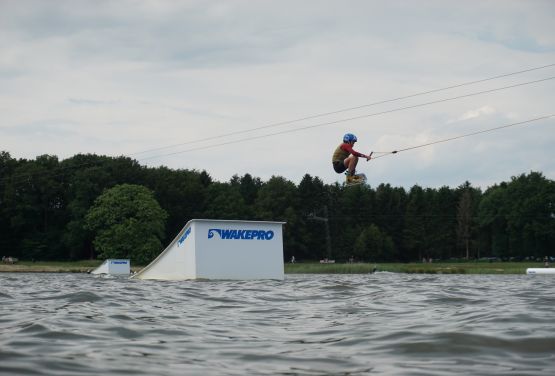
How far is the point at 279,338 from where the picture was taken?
6.70 m

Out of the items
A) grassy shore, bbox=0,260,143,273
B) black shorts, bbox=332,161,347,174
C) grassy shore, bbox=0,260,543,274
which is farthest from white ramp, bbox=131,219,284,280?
grassy shore, bbox=0,260,143,273

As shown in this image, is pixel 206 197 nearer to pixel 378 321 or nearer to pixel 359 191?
pixel 359 191

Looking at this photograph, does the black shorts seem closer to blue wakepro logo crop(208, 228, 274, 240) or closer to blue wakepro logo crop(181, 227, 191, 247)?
blue wakepro logo crop(208, 228, 274, 240)

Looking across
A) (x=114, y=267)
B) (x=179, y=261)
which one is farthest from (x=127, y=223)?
(x=179, y=261)

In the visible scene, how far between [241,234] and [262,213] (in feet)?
300

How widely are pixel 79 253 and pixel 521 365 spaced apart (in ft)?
312

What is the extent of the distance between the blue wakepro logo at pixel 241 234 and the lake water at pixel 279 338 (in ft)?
37.1

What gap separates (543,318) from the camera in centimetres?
782

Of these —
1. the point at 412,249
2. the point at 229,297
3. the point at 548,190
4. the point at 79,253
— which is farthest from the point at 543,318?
the point at 412,249

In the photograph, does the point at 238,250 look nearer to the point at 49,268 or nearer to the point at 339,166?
the point at 339,166

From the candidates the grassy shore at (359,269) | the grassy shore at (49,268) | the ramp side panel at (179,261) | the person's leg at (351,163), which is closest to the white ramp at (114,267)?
the grassy shore at (359,269)

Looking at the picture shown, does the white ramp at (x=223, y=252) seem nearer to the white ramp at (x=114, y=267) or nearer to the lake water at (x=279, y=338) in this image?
the lake water at (x=279, y=338)

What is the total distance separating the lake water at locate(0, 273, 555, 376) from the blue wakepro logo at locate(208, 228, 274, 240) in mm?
11320

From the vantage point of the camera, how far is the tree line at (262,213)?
8569cm
